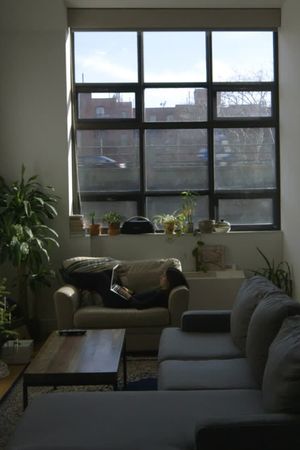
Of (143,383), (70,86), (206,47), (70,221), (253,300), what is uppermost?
(206,47)

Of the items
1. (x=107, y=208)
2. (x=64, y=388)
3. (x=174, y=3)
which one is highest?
(x=174, y=3)

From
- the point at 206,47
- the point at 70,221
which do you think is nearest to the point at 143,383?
the point at 70,221

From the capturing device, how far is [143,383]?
3.83 meters

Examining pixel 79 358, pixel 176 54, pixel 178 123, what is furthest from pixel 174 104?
pixel 79 358

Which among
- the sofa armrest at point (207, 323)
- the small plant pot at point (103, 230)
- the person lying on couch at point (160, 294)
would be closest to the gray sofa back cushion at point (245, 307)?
the sofa armrest at point (207, 323)

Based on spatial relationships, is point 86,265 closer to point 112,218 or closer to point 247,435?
point 112,218

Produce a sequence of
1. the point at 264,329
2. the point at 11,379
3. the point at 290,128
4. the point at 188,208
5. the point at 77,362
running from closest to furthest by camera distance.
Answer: the point at 264,329, the point at 77,362, the point at 11,379, the point at 290,128, the point at 188,208

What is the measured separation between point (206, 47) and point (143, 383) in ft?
12.8

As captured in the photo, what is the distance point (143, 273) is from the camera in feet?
16.8

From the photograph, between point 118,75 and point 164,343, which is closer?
point 164,343

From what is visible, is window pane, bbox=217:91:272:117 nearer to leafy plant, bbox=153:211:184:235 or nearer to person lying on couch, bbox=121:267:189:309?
leafy plant, bbox=153:211:184:235

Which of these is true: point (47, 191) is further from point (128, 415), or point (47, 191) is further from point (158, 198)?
point (128, 415)

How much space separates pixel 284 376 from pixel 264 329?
595mm

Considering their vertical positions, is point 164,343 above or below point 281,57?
below
